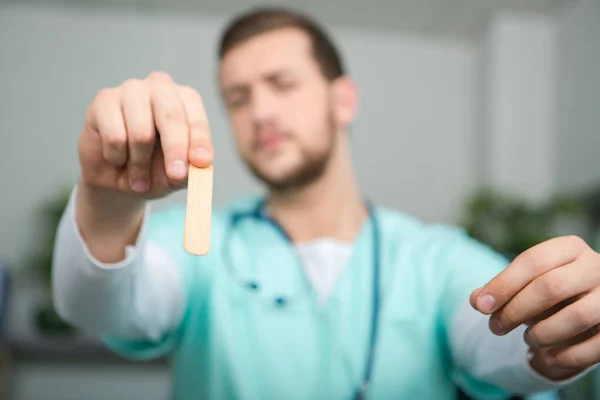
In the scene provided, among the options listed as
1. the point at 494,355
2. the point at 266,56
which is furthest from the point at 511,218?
the point at 494,355

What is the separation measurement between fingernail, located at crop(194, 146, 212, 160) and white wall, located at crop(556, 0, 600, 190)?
206cm

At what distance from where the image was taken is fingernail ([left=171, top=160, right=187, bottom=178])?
0.33 meters

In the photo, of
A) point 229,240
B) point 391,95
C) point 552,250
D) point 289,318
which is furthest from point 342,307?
point 391,95

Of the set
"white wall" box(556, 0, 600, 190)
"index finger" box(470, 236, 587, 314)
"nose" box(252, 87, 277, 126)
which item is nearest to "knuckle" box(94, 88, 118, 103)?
"index finger" box(470, 236, 587, 314)

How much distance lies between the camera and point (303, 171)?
822mm

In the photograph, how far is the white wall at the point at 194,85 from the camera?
2.46 meters

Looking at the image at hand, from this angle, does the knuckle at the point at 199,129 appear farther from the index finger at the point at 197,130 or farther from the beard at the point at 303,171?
the beard at the point at 303,171

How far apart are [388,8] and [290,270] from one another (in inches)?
84.4

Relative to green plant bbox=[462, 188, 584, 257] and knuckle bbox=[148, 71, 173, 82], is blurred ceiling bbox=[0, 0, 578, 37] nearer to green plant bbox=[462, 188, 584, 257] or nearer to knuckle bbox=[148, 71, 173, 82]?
green plant bbox=[462, 188, 584, 257]

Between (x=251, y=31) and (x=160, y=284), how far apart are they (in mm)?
455

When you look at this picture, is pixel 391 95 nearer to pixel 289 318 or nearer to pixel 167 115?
pixel 289 318

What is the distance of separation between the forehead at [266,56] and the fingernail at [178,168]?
18.8 inches

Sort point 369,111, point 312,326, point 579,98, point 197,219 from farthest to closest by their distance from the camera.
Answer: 1. point 369,111
2. point 579,98
3. point 312,326
4. point 197,219

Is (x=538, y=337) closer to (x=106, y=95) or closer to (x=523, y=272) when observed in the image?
(x=523, y=272)
